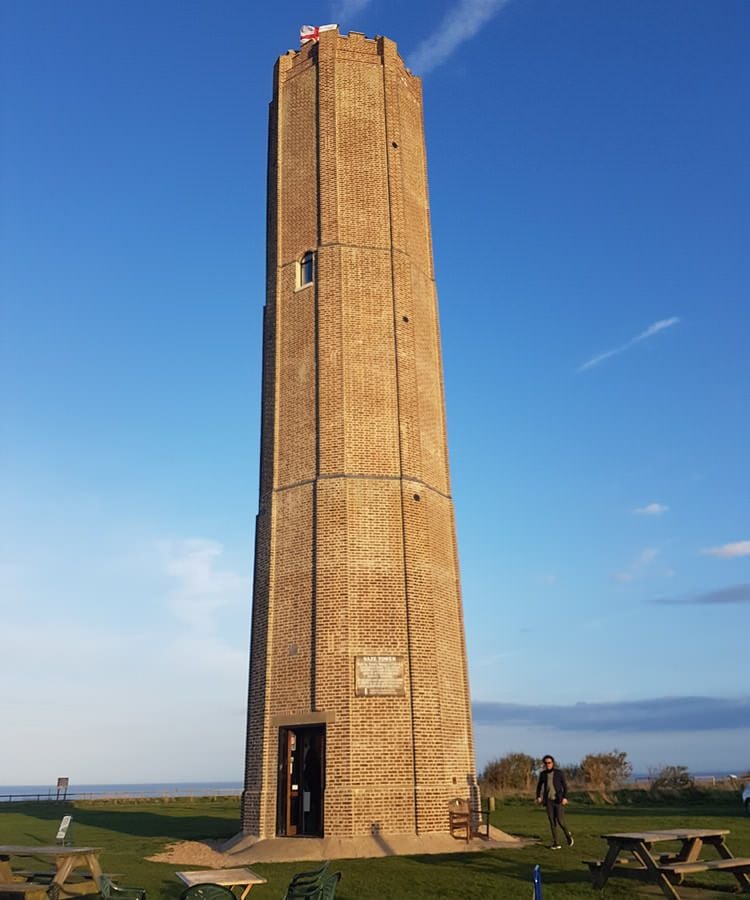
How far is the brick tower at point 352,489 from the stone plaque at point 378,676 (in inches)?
1.2

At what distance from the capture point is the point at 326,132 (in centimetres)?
2248

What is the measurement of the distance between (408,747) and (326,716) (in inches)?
69.8

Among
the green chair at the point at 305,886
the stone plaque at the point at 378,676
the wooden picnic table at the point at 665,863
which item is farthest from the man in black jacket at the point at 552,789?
the green chair at the point at 305,886

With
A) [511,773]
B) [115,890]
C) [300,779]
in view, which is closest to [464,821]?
[300,779]

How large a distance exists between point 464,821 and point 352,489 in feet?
23.9

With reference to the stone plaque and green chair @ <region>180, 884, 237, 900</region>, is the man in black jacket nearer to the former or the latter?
the stone plaque

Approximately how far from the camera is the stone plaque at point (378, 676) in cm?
1727

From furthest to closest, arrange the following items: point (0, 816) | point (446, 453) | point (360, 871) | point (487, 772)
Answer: point (487, 772) < point (0, 816) < point (446, 453) < point (360, 871)

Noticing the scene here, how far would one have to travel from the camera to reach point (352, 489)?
61.9 ft

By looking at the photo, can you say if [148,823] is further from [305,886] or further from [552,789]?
[305,886]

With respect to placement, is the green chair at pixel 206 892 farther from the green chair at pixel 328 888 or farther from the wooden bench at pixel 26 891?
the wooden bench at pixel 26 891

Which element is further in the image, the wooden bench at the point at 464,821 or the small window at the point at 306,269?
the small window at the point at 306,269

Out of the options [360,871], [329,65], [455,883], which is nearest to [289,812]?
[360,871]

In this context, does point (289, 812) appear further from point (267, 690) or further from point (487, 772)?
point (487, 772)
